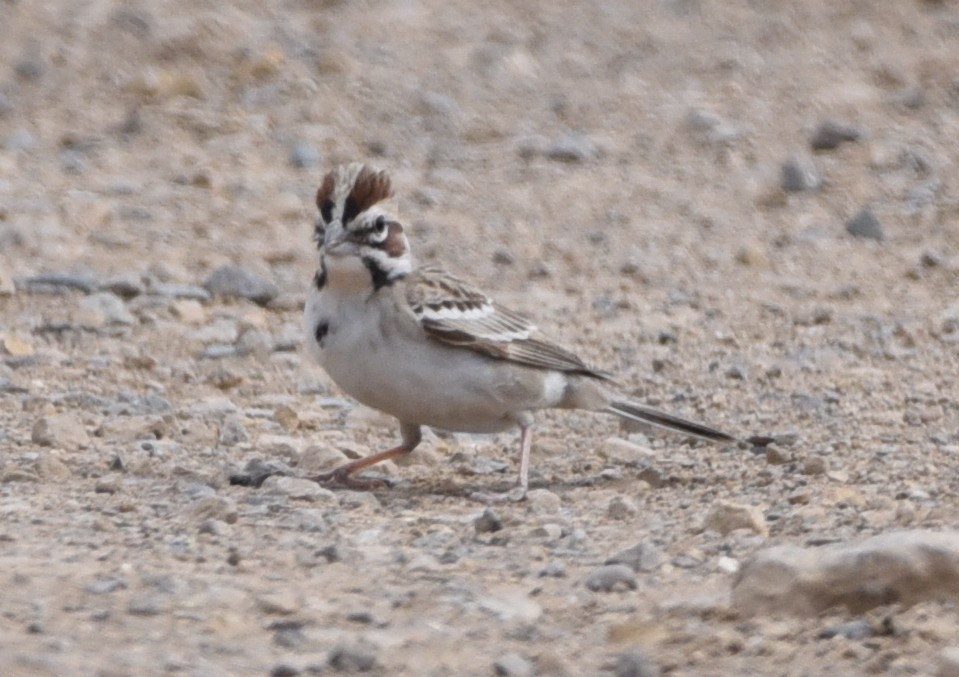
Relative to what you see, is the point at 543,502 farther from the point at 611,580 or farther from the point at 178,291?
the point at 178,291

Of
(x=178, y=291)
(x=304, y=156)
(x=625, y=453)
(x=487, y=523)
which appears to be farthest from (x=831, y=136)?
(x=487, y=523)

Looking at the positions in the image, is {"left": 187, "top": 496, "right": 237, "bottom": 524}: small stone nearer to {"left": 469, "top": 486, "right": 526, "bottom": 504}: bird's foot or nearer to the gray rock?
{"left": 469, "top": 486, "right": 526, "bottom": 504}: bird's foot

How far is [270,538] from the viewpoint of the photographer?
6.50 m

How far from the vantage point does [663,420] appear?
8211 mm

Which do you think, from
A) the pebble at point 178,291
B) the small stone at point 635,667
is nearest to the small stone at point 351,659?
the small stone at point 635,667

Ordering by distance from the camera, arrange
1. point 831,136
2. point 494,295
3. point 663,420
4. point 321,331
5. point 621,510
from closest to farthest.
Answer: point 621,510 → point 321,331 → point 663,420 → point 494,295 → point 831,136

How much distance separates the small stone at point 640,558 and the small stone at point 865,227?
Answer: 6.30 meters

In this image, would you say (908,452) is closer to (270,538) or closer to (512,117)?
(270,538)

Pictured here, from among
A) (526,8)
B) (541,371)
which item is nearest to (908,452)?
(541,371)

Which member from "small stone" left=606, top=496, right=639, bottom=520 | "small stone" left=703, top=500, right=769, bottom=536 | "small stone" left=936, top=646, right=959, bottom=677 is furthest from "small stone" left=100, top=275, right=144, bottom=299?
"small stone" left=936, top=646, right=959, bottom=677

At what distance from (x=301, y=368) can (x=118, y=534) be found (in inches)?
124

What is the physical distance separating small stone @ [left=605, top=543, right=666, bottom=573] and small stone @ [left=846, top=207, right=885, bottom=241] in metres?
6.30

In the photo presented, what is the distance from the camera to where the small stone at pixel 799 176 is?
1297 cm

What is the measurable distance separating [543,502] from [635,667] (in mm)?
2208
